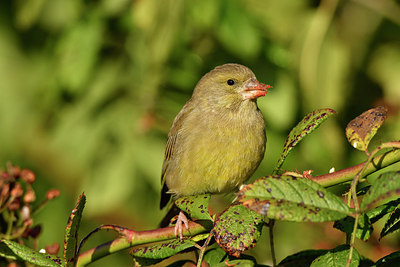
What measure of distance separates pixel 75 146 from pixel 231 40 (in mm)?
1517

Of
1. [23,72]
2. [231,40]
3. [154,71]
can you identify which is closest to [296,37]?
[231,40]

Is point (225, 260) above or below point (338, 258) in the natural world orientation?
below

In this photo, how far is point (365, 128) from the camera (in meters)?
1.95

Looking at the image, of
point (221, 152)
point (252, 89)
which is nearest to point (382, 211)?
point (221, 152)

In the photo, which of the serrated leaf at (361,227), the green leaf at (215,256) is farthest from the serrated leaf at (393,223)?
the green leaf at (215,256)

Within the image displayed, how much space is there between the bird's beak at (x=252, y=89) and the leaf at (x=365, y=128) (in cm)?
188

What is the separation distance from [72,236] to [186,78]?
8.80 feet

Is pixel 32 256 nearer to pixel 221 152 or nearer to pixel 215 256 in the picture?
pixel 215 256

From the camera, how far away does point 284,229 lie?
195 inches

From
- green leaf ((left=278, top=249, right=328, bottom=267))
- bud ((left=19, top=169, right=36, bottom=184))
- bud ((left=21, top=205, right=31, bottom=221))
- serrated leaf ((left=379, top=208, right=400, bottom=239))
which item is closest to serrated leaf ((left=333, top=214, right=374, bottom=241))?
serrated leaf ((left=379, top=208, right=400, bottom=239))

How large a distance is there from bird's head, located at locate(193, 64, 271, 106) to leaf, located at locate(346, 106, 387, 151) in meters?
1.95

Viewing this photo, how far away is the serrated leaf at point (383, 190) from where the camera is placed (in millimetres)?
1478

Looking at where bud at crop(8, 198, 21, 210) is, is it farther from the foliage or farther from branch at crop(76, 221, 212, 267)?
branch at crop(76, 221, 212, 267)

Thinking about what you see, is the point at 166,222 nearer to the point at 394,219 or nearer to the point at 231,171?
the point at 231,171
